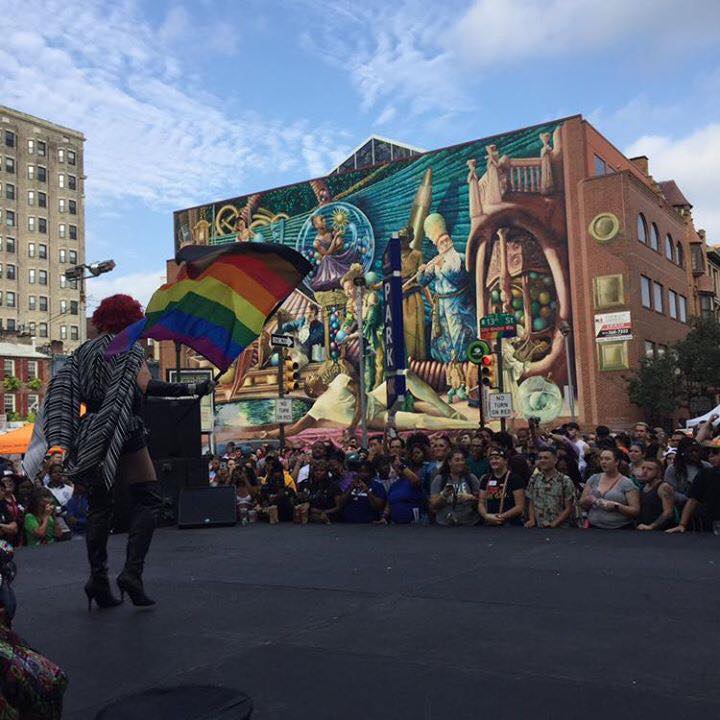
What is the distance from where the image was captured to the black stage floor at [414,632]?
10.1 ft

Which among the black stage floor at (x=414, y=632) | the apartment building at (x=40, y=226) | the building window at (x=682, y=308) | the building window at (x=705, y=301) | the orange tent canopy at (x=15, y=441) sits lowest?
the black stage floor at (x=414, y=632)

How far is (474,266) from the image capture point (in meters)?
39.5

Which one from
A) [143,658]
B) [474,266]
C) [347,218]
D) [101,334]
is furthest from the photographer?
[347,218]

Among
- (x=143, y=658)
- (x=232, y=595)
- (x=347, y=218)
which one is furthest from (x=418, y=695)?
(x=347, y=218)

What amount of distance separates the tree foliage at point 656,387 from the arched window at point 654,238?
6.87m

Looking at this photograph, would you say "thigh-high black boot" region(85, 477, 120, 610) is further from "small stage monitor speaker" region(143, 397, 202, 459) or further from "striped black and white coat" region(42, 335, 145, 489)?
"small stage monitor speaker" region(143, 397, 202, 459)

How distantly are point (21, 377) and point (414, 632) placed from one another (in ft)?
245

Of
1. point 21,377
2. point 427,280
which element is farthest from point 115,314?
point 21,377

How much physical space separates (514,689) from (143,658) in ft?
5.56

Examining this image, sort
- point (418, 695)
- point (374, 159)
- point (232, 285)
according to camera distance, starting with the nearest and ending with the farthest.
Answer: point (418, 695)
point (232, 285)
point (374, 159)

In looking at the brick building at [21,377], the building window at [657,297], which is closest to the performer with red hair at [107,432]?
the building window at [657,297]

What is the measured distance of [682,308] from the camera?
44906 millimetres

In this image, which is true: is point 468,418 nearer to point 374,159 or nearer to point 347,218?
point 347,218

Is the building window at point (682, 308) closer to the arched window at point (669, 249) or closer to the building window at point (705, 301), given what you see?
the arched window at point (669, 249)
